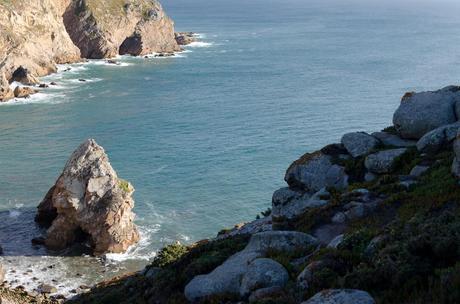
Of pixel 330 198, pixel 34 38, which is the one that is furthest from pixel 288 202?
pixel 34 38

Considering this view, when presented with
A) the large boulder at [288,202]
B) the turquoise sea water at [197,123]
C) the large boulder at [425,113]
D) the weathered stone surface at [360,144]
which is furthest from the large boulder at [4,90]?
the large boulder at [425,113]

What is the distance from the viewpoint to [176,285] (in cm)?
1917

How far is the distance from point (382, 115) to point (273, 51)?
76926mm

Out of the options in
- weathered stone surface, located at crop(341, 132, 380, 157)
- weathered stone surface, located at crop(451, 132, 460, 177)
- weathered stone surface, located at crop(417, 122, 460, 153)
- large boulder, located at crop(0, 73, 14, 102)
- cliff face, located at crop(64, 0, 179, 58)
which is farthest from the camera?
cliff face, located at crop(64, 0, 179, 58)

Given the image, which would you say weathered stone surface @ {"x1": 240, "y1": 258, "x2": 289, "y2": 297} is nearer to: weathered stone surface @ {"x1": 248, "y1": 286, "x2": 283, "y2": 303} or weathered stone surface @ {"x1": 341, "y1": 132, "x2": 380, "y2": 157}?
weathered stone surface @ {"x1": 248, "y1": 286, "x2": 283, "y2": 303}

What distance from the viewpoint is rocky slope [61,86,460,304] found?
13.2 metres

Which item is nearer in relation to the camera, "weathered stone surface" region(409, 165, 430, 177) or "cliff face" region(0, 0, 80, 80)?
"weathered stone surface" region(409, 165, 430, 177)

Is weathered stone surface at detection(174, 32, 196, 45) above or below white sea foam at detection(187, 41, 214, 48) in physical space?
above

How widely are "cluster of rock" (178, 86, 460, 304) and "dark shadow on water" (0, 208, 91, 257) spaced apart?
90.5 ft

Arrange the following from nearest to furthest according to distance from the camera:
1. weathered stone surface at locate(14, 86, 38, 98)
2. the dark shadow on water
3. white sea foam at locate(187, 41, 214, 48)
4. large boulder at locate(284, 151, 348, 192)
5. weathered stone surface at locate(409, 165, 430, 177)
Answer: weathered stone surface at locate(409, 165, 430, 177)
large boulder at locate(284, 151, 348, 192)
the dark shadow on water
weathered stone surface at locate(14, 86, 38, 98)
white sea foam at locate(187, 41, 214, 48)

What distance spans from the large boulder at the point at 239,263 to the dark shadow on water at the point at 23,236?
36.1 meters

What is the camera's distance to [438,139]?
2595 centimetres

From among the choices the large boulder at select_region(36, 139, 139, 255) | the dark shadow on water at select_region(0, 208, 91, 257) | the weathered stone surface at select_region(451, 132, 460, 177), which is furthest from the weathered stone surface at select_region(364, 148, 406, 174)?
the dark shadow on water at select_region(0, 208, 91, 257)

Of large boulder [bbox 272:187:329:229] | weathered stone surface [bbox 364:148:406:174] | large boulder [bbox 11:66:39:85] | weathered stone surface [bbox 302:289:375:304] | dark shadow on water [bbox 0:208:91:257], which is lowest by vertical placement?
dark shadow on water [bbox 0:208:91:257]
